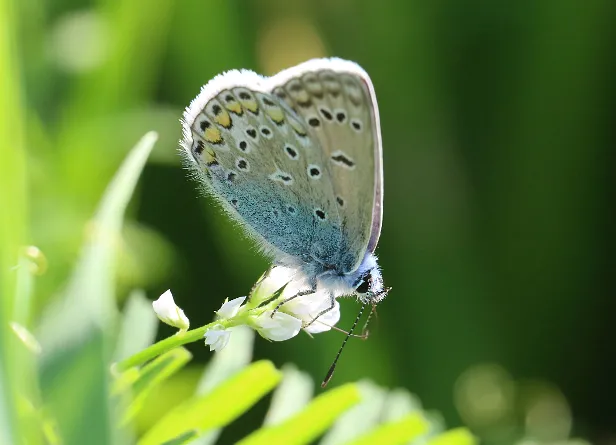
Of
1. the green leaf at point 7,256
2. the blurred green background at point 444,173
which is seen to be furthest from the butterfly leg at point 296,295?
the blurred green background at point 444,173

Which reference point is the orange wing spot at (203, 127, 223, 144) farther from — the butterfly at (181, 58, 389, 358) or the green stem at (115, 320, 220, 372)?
the green stem at (115, 320, 220, 372)

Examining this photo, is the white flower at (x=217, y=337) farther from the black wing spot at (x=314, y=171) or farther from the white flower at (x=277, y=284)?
the black wing spot at (x=314, y=171)

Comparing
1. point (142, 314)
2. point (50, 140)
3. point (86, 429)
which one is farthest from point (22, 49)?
point (86, 429)

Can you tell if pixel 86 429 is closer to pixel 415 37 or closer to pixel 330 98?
pixel 330 98

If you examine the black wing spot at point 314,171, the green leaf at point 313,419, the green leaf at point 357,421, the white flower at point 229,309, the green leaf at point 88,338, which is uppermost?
the black wing spot at point 314,171

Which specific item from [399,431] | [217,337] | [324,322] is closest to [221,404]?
[217,337]

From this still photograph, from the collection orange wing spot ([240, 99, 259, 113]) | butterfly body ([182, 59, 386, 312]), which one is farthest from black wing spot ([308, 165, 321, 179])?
orange wing spot ([240, 99, 259, 113])

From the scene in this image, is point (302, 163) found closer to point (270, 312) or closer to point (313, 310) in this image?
point (313, 310)
